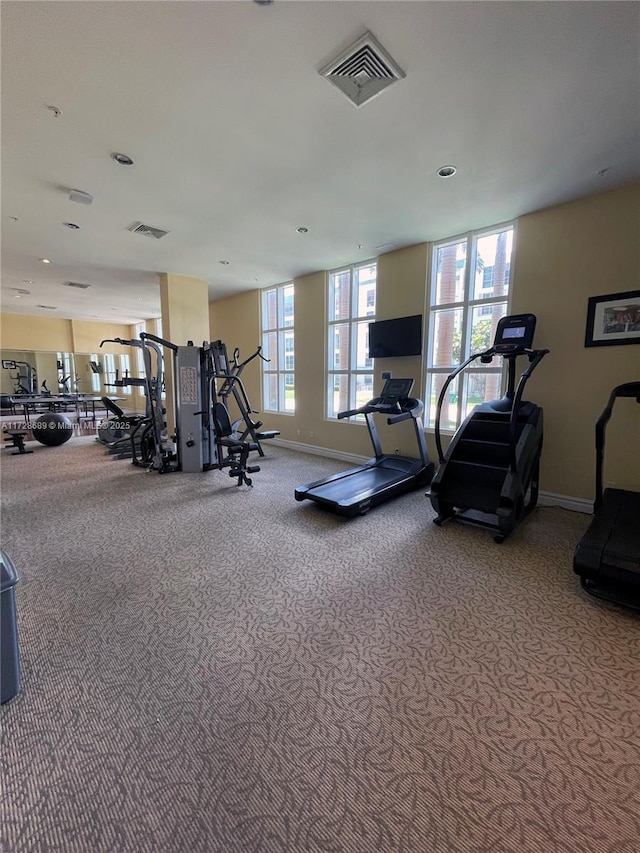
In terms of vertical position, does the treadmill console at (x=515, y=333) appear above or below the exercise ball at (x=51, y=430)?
above

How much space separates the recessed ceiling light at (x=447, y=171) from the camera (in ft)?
10.2

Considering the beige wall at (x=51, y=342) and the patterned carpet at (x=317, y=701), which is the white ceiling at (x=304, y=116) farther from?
the beige wall at (x=51, y=342)

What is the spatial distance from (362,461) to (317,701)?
4.35 meters

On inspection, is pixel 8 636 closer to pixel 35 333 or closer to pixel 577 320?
pixel 577 320

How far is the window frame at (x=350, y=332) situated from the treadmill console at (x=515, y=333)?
216cm

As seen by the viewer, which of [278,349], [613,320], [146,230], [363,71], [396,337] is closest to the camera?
[363,71]

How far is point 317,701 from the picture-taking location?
164 cm

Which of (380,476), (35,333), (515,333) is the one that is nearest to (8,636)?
(380,476)

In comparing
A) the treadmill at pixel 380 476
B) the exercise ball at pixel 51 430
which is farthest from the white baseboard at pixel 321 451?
the exercise ball at pixel 51 430

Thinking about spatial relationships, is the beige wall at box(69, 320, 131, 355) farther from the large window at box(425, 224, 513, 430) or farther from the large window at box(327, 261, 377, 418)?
the large window at box(425, 224, 513, 430)

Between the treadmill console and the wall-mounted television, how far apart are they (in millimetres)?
1239

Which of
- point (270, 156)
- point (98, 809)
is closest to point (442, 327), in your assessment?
point (270, 156)

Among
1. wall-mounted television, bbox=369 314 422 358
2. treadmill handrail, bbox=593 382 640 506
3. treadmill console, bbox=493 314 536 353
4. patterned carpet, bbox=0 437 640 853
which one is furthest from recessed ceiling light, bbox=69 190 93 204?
treadmill handrail, bbox=593 382 640 506

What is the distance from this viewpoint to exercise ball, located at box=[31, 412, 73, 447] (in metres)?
7.12
